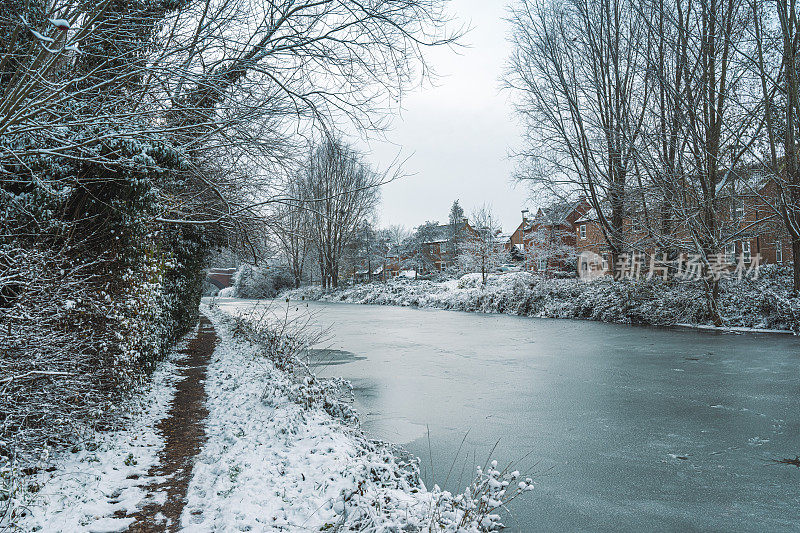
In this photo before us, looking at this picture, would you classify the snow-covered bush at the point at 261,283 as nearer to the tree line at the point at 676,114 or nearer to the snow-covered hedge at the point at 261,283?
the snow-covered hedge at the point at 261,283

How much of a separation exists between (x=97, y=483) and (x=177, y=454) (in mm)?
912

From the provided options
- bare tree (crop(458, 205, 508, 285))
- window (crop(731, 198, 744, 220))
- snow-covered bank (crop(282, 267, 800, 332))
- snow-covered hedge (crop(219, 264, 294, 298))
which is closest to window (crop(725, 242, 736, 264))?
window (crop(731, 198, 744, 220))

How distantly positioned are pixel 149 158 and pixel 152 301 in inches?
98.4

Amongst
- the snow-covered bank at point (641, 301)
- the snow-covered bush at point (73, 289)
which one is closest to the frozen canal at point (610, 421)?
the snow-covered bank at point (641, 301)

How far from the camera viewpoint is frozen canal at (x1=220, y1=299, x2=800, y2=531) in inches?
160

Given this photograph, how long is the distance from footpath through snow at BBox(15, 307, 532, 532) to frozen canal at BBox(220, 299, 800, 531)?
0.60 meters

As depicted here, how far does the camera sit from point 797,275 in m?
14.9

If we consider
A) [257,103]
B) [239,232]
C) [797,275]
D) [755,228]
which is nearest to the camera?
[257,103]

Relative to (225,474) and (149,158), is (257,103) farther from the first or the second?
(225,474)

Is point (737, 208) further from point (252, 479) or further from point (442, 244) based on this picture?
point (442, 244)

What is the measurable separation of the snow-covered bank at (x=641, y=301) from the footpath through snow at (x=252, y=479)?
12.8 meters

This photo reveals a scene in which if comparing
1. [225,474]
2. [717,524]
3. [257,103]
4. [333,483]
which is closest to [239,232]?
[257,103]

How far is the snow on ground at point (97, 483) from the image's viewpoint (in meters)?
3.49

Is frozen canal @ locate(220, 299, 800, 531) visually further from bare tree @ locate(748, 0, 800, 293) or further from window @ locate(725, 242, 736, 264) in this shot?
window @ locate(725, 242, 736, 264)
